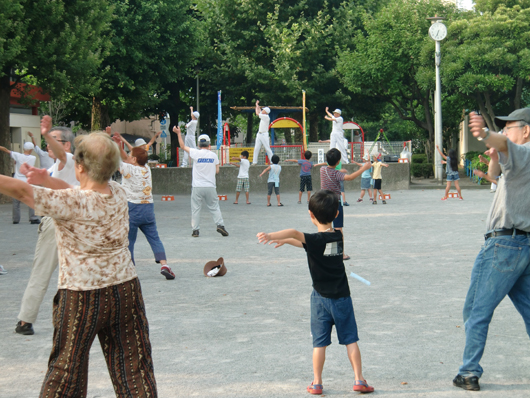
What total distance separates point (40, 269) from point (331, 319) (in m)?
2.77

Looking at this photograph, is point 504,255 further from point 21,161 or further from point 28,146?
point 28,146

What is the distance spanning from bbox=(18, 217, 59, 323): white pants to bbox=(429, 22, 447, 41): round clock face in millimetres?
24773

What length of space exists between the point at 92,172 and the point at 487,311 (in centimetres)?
265

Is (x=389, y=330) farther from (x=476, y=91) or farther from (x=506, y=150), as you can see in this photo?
(x=476, y=91)

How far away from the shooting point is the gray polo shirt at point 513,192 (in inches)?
160

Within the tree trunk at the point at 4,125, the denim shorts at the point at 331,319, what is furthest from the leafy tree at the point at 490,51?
the denim shorts at the point at 331,319

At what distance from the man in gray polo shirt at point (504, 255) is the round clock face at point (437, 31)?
81.8 ft

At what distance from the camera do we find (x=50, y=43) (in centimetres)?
2052

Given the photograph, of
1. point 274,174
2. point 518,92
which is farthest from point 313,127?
point 274,174

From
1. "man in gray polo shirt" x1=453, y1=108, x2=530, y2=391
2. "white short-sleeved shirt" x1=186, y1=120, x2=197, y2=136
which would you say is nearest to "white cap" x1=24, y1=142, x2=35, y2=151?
"white short-sleeved shirt" x1=186, y1=120, x2=197, y2=136

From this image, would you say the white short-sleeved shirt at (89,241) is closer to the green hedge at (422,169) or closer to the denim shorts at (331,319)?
the denim shorts at (331,319)

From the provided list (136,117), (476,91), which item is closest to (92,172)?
(476,91)

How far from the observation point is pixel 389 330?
5.89 meters

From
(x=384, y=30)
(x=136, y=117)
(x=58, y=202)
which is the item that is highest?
(x=384, y=30)
